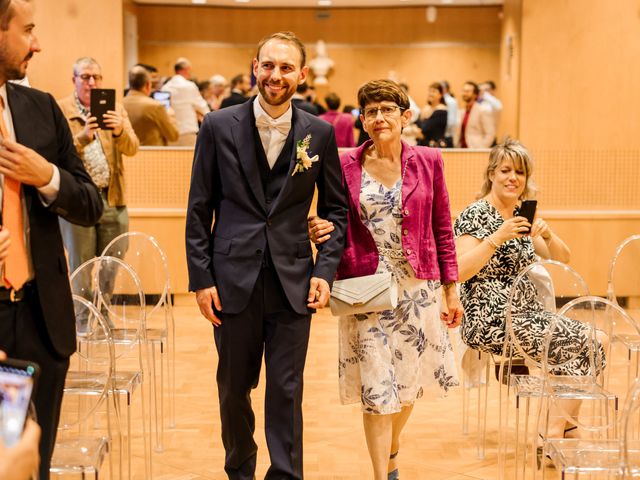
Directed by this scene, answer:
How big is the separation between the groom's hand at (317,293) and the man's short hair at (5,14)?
1528 millimetres

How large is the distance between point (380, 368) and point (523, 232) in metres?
1.11

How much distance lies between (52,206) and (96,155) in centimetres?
388

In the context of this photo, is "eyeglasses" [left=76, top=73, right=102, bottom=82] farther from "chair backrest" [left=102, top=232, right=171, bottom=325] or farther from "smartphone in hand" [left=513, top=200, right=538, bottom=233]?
"smartphone in hand" [left=513, top=200, right=538, bottom=233]

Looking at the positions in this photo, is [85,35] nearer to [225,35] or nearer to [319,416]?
[319,416]

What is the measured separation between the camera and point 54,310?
2553 millimetres

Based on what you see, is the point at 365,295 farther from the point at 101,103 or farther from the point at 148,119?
the point at 148,119

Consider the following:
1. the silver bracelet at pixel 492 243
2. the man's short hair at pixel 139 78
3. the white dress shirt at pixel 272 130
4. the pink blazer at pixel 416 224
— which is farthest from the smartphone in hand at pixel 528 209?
the man's short hair at pixel 139 78

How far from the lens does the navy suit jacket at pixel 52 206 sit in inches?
98.8

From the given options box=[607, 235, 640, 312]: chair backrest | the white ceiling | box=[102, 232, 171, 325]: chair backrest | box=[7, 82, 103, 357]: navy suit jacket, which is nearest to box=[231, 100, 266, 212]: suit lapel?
box=[7, 82, 103, 357]: navy suit jacket

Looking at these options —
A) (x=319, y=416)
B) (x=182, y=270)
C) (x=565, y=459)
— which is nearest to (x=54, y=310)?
(x=565, y=459)

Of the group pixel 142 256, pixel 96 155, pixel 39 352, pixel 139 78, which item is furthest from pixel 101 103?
pixel 39 352

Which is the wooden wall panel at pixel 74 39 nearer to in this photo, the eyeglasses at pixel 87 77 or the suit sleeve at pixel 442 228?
the eyeglasses at pixel 87 77

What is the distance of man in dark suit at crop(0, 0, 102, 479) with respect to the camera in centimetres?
241

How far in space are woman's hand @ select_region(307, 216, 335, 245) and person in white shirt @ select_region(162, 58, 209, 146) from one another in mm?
5810
